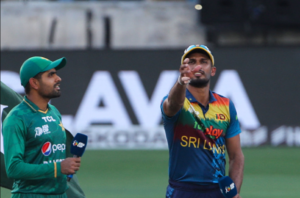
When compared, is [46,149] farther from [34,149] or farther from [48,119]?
[48,119]

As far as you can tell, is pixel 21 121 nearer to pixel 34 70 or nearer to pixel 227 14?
pixel 34 70

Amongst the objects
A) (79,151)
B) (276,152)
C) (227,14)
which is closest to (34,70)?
(79,151)

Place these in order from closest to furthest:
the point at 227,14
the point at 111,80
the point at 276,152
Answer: the point at 276,152 → the point at 111,80 → the point at 227,14

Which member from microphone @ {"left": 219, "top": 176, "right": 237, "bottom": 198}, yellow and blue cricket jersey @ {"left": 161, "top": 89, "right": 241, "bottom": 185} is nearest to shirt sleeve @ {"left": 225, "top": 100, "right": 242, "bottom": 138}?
yellow and blue cricket jersey @ {"left": 161, "top": 89, "right": 241, "bottom": 185}

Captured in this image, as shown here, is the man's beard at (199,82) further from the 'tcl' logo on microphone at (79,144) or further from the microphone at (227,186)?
the 'tcl' logo on microphone at (79,144)

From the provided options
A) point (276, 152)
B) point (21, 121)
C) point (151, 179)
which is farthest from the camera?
point (276, 152)

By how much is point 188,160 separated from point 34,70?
146 centimetres

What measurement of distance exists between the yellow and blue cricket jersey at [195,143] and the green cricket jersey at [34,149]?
35.8 inches

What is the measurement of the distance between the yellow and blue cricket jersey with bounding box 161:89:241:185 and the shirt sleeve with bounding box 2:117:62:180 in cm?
93

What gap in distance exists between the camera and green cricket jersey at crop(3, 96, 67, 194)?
4.16 metres

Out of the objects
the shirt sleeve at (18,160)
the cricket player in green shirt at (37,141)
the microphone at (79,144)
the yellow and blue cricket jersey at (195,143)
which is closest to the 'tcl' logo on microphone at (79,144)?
the microphone at (79,144)

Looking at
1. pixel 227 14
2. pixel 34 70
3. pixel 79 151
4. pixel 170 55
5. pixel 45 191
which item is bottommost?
pixel 45 191

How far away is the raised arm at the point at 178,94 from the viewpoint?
3.88m

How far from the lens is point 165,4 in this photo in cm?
2020
